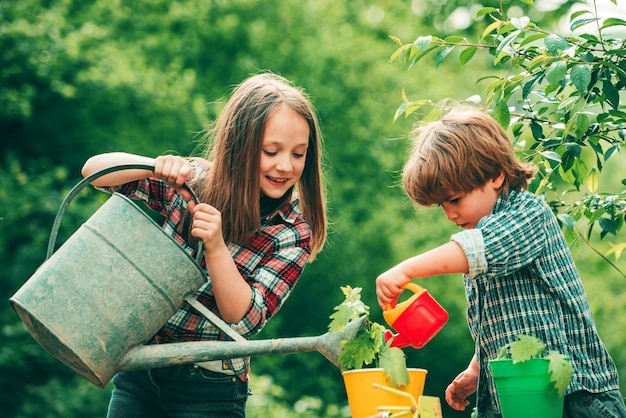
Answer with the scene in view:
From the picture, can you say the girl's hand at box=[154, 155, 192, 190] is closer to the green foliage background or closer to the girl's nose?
the girl's nose

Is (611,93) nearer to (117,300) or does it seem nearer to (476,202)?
(476,202)

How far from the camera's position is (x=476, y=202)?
2066 millimetres

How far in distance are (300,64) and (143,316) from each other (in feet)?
28.2

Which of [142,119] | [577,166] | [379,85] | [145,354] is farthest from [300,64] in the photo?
[145,354]

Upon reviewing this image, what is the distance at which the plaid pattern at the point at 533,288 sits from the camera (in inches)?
73.9

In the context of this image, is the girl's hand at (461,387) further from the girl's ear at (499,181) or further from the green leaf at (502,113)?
the green leaf at (502,113)

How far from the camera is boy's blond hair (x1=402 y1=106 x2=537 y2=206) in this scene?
2053 mm

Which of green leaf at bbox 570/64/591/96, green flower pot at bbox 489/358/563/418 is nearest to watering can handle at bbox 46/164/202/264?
green flower pot at bbox 489/358/563/418

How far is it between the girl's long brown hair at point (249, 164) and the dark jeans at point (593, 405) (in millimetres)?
789

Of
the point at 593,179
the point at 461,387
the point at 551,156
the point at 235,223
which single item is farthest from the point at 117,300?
the point at 593,179

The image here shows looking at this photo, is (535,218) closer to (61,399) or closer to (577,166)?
(577,166)

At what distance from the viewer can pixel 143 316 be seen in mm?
1798

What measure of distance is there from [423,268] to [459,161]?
0.35m

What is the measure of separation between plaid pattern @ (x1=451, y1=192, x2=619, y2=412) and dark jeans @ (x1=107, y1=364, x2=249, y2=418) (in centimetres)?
65
